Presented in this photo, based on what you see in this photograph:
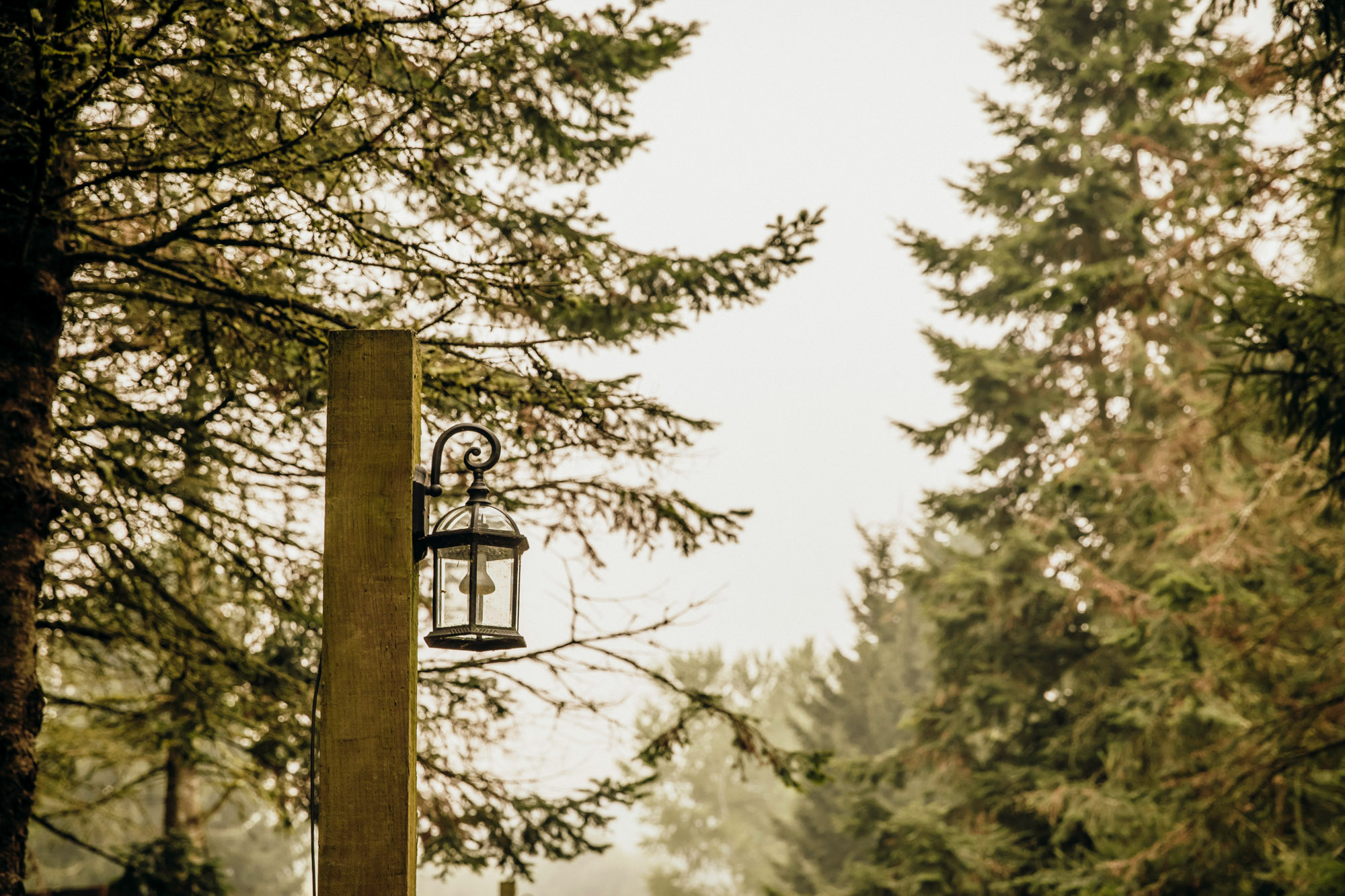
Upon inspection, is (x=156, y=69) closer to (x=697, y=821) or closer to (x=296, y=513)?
(x=296, y=513)

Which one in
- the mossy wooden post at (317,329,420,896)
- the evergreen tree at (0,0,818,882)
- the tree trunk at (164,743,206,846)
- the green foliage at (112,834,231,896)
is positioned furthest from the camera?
the tree trunk at (164,743,206,846)

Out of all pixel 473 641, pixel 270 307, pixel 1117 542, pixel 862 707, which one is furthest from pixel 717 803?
pixel 473 641

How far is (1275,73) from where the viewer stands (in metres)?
6.90

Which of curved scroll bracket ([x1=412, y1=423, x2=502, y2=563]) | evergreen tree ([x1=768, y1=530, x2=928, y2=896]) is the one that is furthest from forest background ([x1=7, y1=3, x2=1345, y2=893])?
evergreen tree ([x1=768, y1=530, x2=928, y2=896])

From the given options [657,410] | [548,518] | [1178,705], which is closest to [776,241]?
[657,410]

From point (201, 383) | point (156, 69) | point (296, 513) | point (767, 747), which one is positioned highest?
point (156, 69)

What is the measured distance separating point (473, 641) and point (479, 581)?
0.69 ft

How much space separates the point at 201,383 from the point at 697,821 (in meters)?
38.6

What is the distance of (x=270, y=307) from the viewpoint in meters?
4.52

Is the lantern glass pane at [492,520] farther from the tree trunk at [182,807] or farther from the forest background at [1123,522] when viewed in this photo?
the tree trunk at [182,807]

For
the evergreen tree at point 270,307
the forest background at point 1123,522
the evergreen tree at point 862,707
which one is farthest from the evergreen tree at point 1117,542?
the evergreen tree at point 862,707

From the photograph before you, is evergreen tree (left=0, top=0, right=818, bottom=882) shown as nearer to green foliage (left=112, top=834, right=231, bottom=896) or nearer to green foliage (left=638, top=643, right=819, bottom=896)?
green foliage (left=112, top=834, right=231, bottom=896)

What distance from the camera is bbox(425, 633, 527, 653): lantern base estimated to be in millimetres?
2963

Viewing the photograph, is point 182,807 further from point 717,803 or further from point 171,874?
point 717,803
